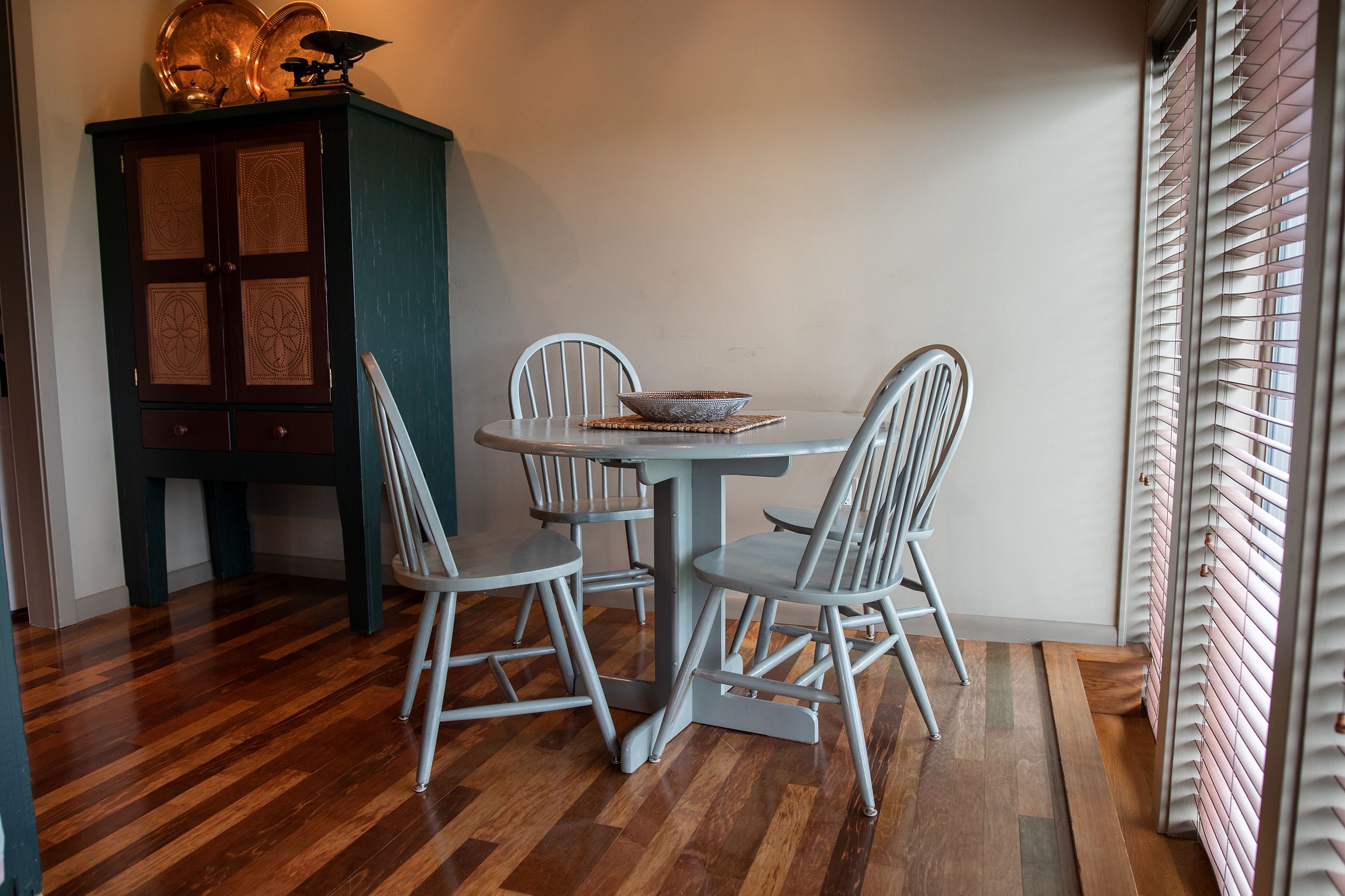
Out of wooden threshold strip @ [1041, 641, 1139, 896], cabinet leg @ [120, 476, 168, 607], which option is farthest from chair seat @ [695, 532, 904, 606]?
cabinet leg @ [120, 476, 168, 607]

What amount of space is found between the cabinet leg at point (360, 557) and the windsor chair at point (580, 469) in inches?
19.2

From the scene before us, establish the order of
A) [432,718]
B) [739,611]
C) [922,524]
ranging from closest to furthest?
[432,718] < [922,524] < [739,611]

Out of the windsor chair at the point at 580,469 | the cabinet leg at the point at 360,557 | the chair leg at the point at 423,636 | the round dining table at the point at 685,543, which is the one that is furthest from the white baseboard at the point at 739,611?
the chair leg at the point at 423,636

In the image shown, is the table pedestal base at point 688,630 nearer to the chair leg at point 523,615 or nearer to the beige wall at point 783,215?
the chair leg at point 523,615

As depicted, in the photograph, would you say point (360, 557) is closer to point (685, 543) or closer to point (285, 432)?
point (285, 432)

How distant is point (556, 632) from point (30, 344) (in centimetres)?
198

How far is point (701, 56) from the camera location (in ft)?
9.43

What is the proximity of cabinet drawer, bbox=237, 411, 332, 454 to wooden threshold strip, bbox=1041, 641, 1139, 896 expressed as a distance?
2183 mm

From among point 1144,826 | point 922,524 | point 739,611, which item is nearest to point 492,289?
point 739,611

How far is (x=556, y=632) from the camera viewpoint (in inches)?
85.0

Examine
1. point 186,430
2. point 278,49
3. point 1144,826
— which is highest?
point 278,49

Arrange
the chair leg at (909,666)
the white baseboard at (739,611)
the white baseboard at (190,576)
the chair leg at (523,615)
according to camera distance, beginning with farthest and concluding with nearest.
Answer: the white baseboard at (190,576)
the white baseboard at (739,611)
the chair leg at (523,615)
the chair leg at (909,666)

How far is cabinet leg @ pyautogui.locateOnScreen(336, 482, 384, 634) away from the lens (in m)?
2.83

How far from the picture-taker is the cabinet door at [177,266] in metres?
2.94
